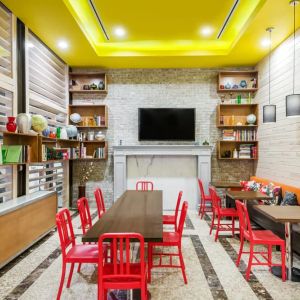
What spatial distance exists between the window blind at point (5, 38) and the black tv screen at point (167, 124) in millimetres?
3269

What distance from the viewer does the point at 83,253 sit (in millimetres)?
2738

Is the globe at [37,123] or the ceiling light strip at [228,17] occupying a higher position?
the ceiling light strip at [228,17]

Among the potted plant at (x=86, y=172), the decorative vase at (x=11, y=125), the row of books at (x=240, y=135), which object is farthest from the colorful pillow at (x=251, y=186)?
the decorative vase at (x=11, y=125)

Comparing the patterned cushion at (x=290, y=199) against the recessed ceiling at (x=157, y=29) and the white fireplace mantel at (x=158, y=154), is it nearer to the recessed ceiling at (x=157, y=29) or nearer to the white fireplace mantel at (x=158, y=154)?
the white fireplace mantel at (x=158, y=154)

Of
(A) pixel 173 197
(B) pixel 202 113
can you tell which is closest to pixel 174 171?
(A) pixel 173 197

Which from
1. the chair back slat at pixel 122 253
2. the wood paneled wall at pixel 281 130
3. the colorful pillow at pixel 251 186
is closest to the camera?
the chair back slat at pixel 122 253

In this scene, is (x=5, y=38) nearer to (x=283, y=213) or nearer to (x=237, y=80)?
(x=283, y=213)

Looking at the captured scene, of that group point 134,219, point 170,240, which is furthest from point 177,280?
point 134,219

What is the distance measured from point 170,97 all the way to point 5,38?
390 cm

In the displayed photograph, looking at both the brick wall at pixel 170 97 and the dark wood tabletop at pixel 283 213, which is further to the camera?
the brick wall at pixel 170 97

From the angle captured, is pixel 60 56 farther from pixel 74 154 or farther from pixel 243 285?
pixel 243 285

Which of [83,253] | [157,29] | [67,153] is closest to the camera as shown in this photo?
[83,253]

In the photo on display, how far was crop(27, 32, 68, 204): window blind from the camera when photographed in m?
5.03

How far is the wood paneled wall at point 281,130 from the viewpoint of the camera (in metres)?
4.78
